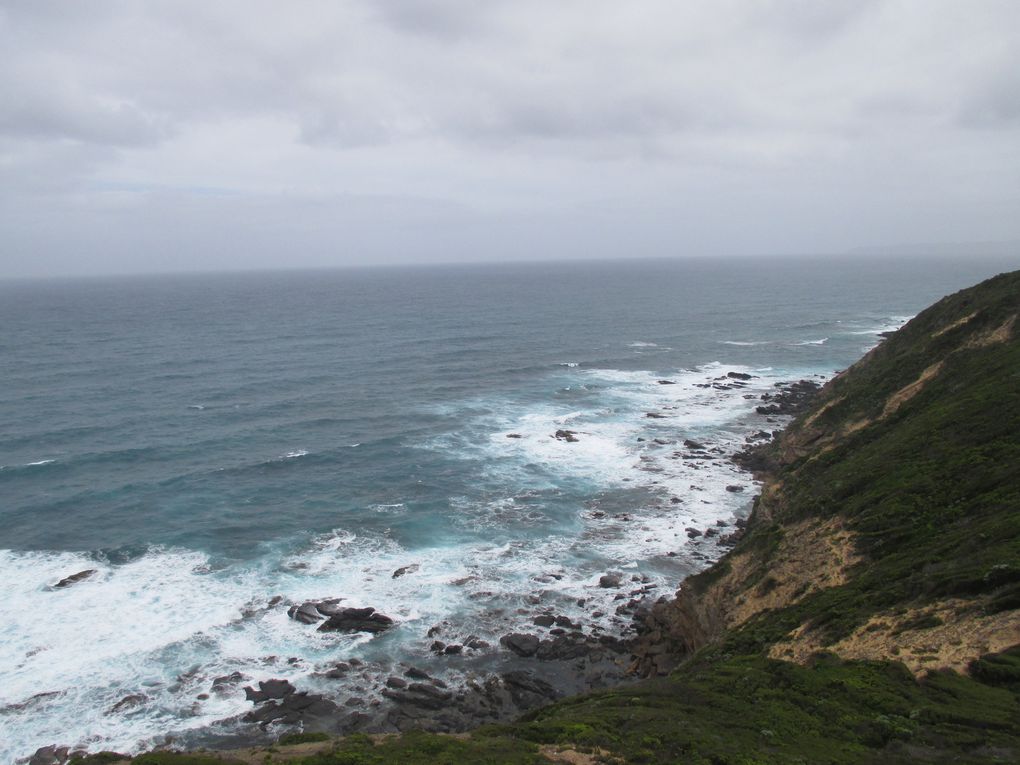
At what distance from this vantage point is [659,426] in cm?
7062

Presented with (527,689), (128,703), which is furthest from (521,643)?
(128,703)

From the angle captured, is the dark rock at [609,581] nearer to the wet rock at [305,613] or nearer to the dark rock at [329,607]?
the dark rock at [329,607]

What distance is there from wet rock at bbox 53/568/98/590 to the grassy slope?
30.3 m

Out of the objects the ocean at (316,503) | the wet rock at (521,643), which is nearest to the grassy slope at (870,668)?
the wet rock at (521,643)

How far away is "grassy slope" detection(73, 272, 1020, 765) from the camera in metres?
17.0

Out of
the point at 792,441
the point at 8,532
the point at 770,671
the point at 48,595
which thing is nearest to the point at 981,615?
the point at 770,671

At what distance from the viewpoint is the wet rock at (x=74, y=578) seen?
40.7 metres

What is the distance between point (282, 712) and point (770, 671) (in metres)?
21.7

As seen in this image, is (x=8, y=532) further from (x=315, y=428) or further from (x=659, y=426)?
(x=659, y=426)

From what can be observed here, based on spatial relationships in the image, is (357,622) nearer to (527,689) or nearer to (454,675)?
(454,675)

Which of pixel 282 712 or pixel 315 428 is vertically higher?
pixel 315 428

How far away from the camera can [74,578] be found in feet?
136

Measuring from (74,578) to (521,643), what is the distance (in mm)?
28584

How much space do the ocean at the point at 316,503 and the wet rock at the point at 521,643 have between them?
0.70m
